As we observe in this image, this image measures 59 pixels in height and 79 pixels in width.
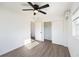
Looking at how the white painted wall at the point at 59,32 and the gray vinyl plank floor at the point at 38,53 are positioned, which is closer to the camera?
the gray vinyl plank floor at the point at 38,53

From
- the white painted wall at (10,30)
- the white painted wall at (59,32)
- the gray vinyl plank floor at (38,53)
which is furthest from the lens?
the white painted wall at (59,32)

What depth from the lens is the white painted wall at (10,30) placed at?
3490 mm

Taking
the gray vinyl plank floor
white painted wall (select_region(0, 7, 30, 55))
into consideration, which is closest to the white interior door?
white painted wall (select_region(0, 7, 30, 55))

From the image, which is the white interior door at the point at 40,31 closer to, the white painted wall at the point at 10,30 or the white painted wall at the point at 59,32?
the white painted wall at the point at 59,32

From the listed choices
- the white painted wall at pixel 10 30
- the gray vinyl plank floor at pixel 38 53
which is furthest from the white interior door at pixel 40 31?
the gray vinyl plank floor at pixel 38 53

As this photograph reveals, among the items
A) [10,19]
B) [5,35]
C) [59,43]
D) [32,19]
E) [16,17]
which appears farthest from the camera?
[32,19]

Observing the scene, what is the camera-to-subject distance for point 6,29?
370cm

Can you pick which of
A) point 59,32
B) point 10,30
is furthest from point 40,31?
point 10,30

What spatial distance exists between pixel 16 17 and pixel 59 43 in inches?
134

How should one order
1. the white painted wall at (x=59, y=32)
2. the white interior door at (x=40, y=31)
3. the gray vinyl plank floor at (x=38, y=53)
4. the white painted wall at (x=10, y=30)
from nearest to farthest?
the gray vinyl plank floor at (x=38, y=53) → the white painted wall at (x=10, y=30) → the white painted wall at (x=59, y=32) → the white interior door at (x=40, y=31)

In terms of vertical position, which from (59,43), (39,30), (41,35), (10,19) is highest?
(10,19)

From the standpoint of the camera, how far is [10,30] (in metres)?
3.96

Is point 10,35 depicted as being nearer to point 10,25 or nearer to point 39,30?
point 10,25

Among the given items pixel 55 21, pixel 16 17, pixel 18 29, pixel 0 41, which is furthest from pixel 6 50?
pixel 55 21
